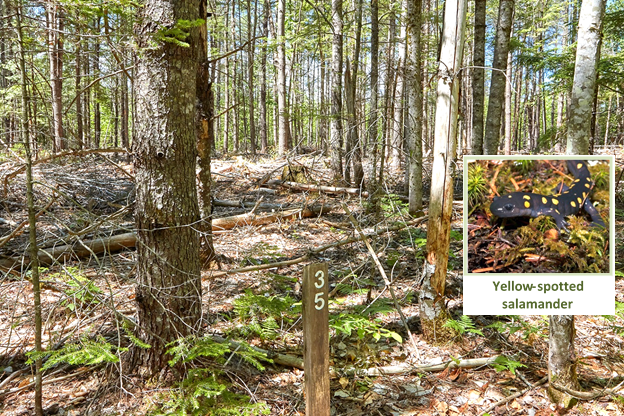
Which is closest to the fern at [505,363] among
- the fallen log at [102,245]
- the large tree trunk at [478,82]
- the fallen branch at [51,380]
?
the fallen log at [102,245]

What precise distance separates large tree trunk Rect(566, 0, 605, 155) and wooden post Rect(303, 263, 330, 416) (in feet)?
7.48

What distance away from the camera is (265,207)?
29.5ft

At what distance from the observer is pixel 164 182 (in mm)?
3137

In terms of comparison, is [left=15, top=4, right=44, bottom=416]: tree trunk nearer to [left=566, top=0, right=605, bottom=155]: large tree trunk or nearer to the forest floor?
the forest floor

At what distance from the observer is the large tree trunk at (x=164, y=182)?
3094 millimetres

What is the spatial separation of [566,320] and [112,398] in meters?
3.39

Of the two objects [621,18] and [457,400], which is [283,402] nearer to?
[457,400]

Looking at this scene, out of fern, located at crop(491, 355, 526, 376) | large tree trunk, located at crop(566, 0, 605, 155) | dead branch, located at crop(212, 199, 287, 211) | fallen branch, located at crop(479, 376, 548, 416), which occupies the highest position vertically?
large tree trunk, located at crop(566, 0, 605, 155)

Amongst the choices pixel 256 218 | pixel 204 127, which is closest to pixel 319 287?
pixel 204 127

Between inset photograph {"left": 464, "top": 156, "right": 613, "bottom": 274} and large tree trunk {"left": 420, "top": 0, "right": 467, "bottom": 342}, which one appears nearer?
inset photograph {"left": 464, "top": 156, "right": 613, "bottom": 274}

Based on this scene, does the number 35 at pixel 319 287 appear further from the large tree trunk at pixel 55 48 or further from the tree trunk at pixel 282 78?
the tree trunk at pixel 282 78

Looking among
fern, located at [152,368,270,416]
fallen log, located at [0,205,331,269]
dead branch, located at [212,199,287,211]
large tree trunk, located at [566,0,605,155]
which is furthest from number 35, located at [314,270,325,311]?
dead branch, located at [212,199,287,211]

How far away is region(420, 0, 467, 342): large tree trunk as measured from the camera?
11.3ft

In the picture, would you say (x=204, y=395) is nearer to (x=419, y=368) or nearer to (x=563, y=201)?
(x=419, y=368)
